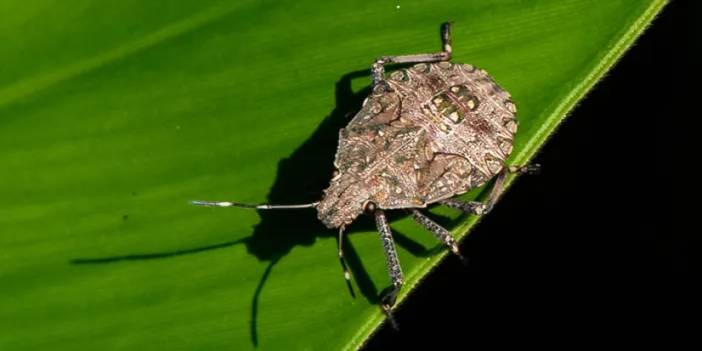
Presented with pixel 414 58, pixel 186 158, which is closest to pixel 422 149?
pixel 414 58

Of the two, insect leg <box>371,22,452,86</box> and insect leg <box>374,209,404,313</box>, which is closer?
→ insect leg <box>374,209,404,313</box>

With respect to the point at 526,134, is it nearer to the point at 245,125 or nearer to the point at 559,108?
the point at 559,108

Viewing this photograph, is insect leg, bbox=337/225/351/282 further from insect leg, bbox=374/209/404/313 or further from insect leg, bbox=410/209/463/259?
insect leg, bbox=410/209/463/259

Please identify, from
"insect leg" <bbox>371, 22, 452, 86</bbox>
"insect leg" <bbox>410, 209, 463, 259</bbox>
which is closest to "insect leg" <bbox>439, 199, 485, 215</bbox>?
"insect leg" <bbox>410, 209, 463, 259</bbox>

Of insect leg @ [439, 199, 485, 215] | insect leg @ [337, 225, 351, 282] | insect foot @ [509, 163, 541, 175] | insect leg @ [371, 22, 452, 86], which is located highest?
insect leg @ [371, 22, 452, 86]

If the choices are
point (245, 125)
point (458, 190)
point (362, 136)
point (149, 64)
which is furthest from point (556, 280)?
point (149, 64)

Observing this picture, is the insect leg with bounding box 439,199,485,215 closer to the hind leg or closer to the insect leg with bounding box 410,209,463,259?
the hind leg

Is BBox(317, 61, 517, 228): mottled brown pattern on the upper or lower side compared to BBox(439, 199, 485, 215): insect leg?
upper

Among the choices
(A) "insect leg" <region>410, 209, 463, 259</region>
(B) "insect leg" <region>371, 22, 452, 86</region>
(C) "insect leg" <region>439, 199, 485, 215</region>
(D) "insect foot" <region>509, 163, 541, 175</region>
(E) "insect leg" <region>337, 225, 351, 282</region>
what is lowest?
(E) "insect leg" <region>337, 225, 351, 282</region>

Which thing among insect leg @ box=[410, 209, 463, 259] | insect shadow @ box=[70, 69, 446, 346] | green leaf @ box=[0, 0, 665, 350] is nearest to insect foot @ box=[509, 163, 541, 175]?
green leaf @ box=[0, 0, 665, 350]
